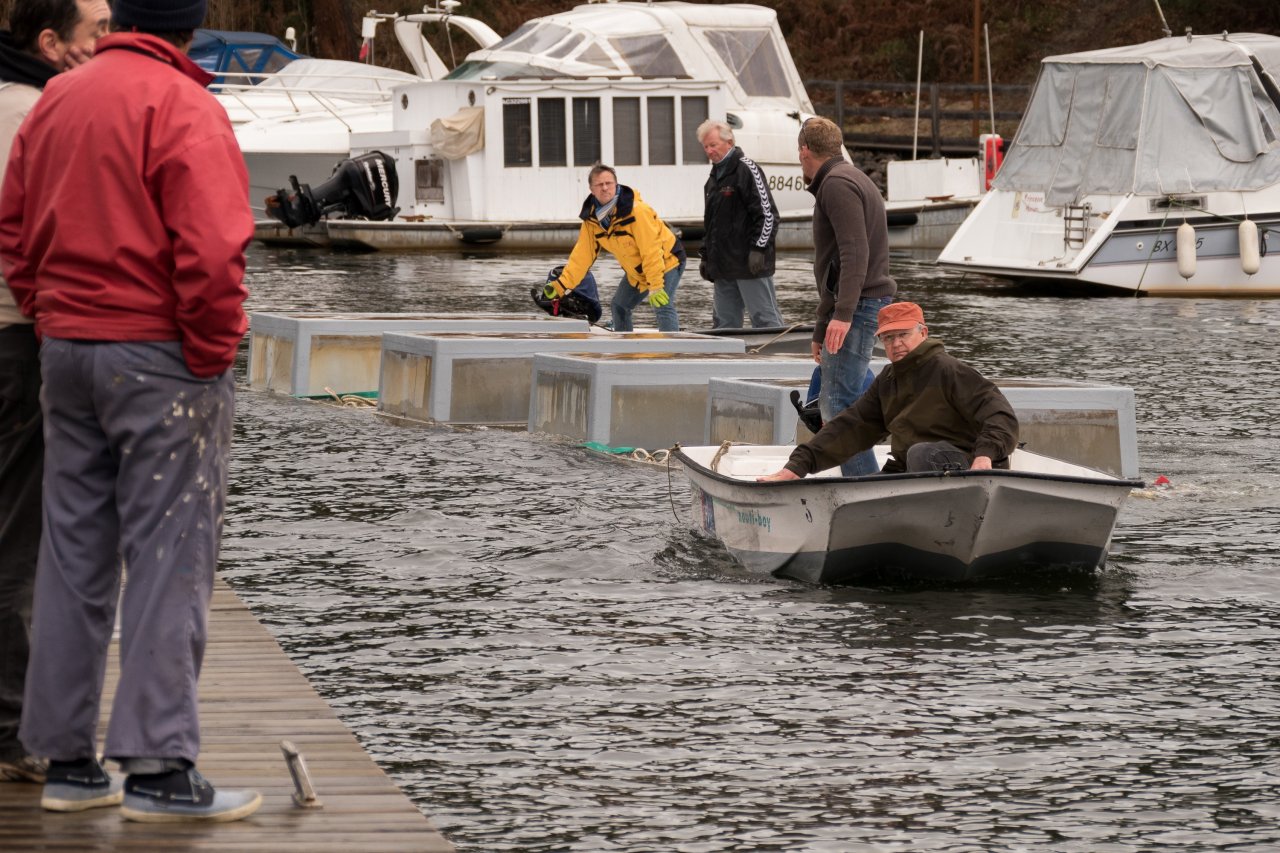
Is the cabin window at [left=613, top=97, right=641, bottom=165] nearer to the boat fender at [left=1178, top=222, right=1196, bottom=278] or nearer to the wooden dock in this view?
the boat fender at [left=1178, top=222, right=1196, bottom=278]

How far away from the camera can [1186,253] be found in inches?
1075

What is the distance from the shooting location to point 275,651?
7203mm

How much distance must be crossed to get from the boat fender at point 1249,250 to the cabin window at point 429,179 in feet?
47.1

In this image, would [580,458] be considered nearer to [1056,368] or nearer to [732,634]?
[732,634]

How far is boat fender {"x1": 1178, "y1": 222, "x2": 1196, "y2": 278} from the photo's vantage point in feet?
89.6

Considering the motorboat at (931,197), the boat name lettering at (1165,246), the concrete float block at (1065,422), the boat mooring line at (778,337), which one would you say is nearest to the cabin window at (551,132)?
the motorboat at (931,197)

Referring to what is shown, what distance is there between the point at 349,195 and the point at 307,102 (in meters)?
5.33

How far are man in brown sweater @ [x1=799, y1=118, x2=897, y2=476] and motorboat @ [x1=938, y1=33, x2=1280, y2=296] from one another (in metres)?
17.2

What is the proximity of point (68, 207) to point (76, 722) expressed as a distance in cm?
119

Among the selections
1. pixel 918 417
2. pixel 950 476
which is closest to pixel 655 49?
pixel 918 417

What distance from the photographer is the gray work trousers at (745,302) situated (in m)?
16.2

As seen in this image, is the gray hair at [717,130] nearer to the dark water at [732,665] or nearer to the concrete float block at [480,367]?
the concrete float block at [480,367]

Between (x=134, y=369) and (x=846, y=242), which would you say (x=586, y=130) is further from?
(x=134, y=369)

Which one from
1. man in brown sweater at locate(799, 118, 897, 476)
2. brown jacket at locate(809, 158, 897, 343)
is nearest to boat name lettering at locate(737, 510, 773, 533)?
man in brown sweater at locate(799, 118, 897, 476)
